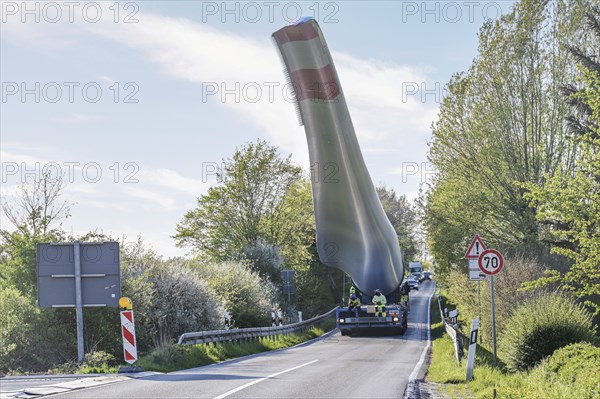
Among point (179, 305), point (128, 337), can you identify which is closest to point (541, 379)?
point (128, 337)

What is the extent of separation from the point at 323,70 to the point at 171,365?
17.2 meters

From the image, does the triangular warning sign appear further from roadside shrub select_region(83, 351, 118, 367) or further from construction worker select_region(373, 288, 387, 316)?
construction worker select_region(373, 288, 387, 316)

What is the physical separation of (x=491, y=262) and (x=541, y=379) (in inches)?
181

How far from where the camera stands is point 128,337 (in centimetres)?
1633

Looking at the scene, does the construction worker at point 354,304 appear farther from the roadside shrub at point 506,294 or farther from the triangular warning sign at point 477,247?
the triangular warning sign at point 477,247

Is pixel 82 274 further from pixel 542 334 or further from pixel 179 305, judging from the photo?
pixel 542 334

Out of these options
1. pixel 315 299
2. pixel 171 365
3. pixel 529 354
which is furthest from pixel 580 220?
pixel 315 299

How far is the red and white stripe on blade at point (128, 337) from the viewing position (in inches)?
640

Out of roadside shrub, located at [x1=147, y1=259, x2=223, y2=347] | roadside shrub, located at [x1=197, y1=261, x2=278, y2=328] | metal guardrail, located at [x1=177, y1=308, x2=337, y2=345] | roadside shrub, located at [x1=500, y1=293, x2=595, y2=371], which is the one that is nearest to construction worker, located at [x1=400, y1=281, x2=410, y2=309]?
metal guardrail, located at [x1=177, y1=308, x2=337, y2=345]

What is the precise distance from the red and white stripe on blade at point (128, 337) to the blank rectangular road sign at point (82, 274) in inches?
70.1

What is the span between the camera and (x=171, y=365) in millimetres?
18766

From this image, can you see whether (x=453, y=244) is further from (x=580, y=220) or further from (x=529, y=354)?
(x=529, y=354)

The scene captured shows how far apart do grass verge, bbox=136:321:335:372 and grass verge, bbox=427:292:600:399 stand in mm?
6237

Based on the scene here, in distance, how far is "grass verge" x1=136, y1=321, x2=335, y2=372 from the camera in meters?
18.6
